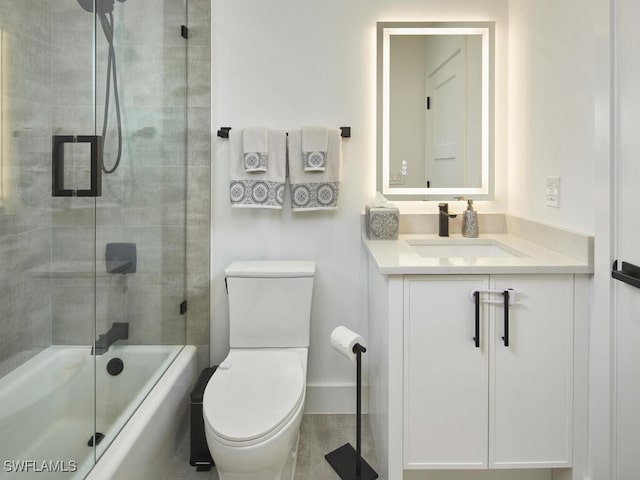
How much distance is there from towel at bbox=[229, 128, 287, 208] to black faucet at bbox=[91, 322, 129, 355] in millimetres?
768

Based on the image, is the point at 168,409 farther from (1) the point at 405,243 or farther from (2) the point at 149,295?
(1) the point at 405,243

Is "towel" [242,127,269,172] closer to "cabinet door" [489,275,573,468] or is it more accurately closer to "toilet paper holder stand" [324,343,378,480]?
"toilet paper holder stand" [324,343,378,480]

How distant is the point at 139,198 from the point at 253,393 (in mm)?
868

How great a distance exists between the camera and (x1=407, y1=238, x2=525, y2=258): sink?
207 cm

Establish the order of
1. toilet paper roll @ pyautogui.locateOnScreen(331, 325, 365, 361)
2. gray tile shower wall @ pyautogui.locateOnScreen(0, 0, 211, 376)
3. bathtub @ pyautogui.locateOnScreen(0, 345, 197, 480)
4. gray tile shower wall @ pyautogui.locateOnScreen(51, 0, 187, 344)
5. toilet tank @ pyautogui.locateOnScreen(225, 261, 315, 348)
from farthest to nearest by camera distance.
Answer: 1. toilet tank @ pyautogui.locateOnScreen(225, 261, 315, 348)
2. toilet paper roll @ pyautogui.locateOnScreen(331, 325, 365, 361)
3. gray tile shower wall @ pyautogui.locateOnScreen(51, 0, 187, 344)
4. gray tile shower wall @ pyautogui.locateOnScreen(0, 0, 211, 376)
5. bathtub @ pyautogui.locateOnScreen(0, 345, 197, 480)

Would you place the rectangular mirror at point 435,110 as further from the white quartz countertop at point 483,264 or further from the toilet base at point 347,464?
the toilet base at point 347,464

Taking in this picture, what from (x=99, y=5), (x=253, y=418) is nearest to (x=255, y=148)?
(x=99, y=5)

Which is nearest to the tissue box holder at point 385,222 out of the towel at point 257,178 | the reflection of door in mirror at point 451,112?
the reflection of door in mirror at point 451,112

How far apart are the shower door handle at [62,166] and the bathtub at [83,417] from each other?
493mm

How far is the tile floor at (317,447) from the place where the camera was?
179cm

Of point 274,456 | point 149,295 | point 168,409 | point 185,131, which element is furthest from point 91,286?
point 185,131

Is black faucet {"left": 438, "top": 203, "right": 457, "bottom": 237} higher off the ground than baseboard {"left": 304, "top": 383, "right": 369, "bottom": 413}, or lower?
higher

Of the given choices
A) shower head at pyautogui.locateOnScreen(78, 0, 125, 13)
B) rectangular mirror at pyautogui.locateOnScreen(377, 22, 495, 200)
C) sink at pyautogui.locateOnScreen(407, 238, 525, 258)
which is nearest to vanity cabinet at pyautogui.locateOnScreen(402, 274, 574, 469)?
sink at pyautogui.locateOnScreen(407, 238, 525, 258)

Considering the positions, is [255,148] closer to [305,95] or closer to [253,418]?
[305,95]
